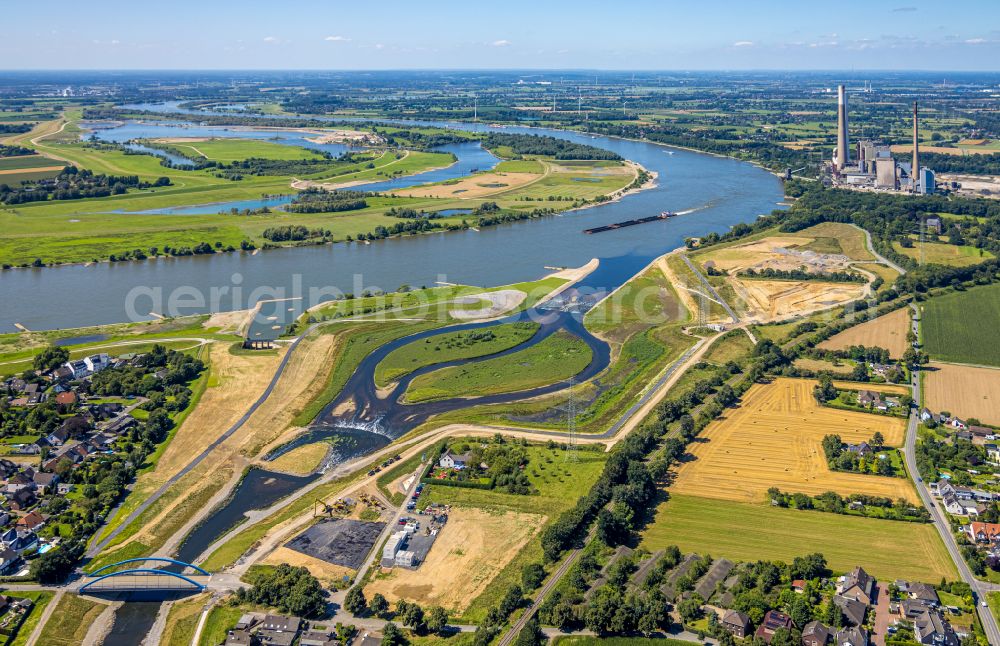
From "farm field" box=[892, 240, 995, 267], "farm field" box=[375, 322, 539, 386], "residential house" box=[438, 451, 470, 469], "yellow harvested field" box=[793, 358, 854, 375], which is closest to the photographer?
"residential house" box=[438, 451, 470, 469]

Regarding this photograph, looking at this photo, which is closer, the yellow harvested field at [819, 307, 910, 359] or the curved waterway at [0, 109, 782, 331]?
the yellow harvested field at [819, 307, 910, 359]

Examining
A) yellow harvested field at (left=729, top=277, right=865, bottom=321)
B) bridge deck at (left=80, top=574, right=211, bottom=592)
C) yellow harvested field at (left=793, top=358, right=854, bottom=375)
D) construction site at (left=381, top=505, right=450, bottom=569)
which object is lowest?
bridge deck at (left=80, top=574, right=211, bottom=592)

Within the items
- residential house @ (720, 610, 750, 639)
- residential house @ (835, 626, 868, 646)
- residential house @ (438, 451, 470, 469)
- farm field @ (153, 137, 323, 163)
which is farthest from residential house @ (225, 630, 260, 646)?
farm field @ (153, 137, 323, 163)

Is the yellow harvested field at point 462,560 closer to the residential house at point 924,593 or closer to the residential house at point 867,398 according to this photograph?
the residential house at point 924,593

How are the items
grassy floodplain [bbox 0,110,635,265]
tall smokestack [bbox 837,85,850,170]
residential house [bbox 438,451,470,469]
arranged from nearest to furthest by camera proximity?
1. residential house [bbox 438,451,470,469]
2. grassy floodplain [bbox 0,110,635,265]
3. tall smokestack [bbox 837,85,850,170]

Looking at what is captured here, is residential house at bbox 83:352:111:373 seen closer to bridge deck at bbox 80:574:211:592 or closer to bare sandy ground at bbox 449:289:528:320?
bridge deck at bbox 80:574:211:592

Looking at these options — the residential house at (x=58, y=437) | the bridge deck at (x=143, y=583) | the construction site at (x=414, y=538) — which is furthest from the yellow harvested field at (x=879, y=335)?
the residential house at (x=58, y=437)

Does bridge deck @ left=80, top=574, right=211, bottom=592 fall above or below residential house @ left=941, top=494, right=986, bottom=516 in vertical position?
below
